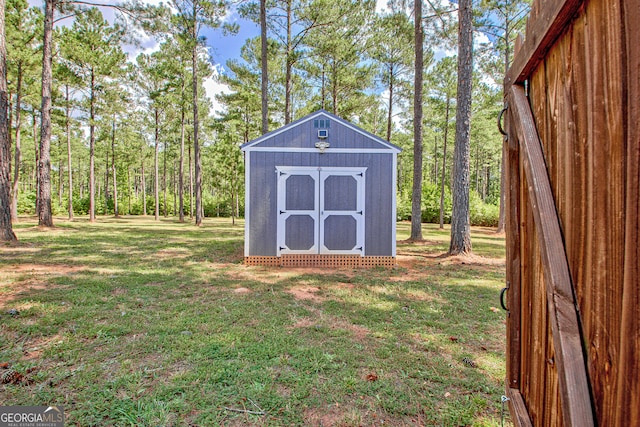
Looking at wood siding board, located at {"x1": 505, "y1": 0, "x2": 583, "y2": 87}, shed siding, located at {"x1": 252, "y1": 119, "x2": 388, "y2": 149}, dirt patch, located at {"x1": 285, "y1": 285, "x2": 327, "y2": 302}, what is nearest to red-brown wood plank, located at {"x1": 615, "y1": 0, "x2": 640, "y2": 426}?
wood siding board, located at {"x1": 505, "y1": 0, "x2": 583, "y2": 87}

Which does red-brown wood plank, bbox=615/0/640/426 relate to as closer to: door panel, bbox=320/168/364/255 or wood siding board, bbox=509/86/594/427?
wood siding board, bbox=509/86/594/427

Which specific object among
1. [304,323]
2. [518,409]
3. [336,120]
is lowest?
[304,323]

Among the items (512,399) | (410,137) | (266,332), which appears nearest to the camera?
(512,399)

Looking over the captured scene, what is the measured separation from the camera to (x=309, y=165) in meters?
6.45

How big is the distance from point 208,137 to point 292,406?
2932 cm

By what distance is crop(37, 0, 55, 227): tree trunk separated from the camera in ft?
32.4

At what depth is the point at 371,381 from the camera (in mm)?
2209

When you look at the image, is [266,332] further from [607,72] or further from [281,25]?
[281,25]

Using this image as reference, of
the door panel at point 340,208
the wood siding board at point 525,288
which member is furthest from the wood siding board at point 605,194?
the door panel at point 340,208

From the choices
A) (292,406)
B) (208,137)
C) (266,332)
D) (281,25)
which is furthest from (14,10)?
(292,406)

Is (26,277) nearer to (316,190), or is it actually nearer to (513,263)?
(316,190)

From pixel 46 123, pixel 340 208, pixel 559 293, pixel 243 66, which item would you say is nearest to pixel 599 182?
pixel 559 293

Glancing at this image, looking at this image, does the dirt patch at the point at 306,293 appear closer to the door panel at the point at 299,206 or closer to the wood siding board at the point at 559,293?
the door panel at the point at 299,206

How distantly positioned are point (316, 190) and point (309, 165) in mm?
569
